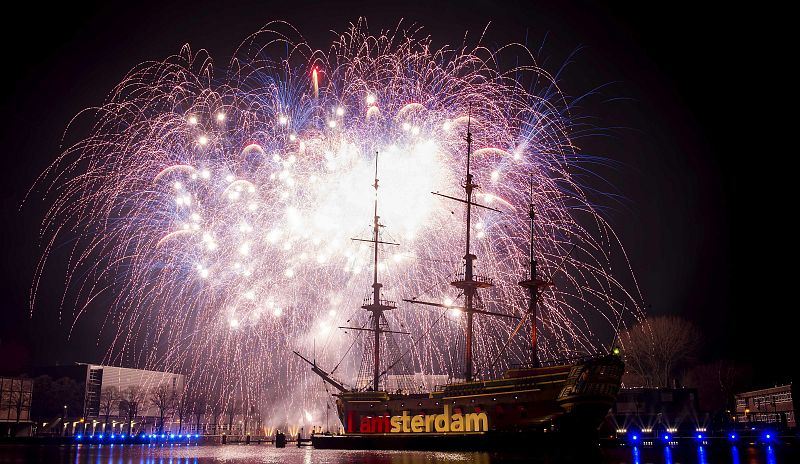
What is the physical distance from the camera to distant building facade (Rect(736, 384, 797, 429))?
73.9m

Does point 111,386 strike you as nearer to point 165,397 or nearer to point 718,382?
point 165,397

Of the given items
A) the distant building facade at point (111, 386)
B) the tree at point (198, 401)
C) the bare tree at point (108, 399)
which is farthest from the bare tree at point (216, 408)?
the bare tree at point (108, 399)

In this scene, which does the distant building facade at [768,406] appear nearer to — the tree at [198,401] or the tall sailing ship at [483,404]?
the tall sailing ship at [483,404]

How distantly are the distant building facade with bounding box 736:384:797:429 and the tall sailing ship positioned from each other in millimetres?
37036

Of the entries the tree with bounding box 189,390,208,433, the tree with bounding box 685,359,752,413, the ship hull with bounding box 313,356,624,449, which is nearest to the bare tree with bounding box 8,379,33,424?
the tree with bounding box 189,390,208,433

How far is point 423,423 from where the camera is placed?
1972 inches

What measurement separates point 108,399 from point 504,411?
98539 millimetres

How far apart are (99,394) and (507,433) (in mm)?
105858

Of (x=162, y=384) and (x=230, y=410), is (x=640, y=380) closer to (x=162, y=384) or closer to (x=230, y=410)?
(x=230, y=410)

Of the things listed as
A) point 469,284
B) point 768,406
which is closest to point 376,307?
point 469,284

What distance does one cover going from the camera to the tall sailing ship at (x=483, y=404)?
137 ft

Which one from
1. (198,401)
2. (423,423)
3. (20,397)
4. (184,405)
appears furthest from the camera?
(184,405)

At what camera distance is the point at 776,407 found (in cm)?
7881

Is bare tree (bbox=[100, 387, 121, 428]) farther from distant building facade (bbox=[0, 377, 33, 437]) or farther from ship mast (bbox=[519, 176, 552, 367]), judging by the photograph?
ship mast (bbox=[519, 176, 552, 367])
